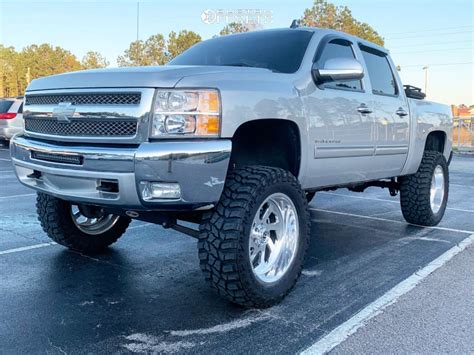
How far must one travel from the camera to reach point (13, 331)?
3.05 meters

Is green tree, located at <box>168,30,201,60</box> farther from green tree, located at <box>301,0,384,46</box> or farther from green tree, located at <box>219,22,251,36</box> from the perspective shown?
→ green tree, located at <box>301,0,384,46</box>

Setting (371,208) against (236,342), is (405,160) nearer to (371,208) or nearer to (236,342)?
(371,208)

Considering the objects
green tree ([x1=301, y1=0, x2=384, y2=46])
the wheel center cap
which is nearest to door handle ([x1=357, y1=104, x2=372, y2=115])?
the wheel center cap

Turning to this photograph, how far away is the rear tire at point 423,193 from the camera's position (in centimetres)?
606

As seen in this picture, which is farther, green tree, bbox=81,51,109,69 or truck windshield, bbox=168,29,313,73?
green tree, bbox=81,51,109,69

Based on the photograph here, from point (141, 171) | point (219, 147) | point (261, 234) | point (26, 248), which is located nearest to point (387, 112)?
point (261, 234)

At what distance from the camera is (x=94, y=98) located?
10.8ft

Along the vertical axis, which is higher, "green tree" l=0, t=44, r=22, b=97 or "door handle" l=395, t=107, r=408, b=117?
"green tree" l=0, t=44, r=22, b=97

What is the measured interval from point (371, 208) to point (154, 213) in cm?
500

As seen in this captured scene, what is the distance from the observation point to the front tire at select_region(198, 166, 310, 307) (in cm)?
325

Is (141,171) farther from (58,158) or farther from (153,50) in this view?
(153,50)

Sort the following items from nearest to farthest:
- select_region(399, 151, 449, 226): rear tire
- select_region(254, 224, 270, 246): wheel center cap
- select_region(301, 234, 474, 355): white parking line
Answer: select_region(301, 234, 474, 355): white parking line, select_region(254, 224, 270, 246): wheel center cap, select_region(399, 151, 449, 226): rear tire

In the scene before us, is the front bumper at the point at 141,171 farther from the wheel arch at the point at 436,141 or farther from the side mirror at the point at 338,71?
the wheel arch at the point at 436,141

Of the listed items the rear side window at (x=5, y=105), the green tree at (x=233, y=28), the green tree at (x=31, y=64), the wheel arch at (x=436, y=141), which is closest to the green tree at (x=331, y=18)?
the green tree at (x=233, y=28)
